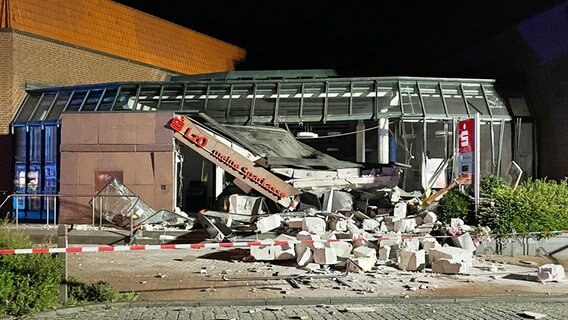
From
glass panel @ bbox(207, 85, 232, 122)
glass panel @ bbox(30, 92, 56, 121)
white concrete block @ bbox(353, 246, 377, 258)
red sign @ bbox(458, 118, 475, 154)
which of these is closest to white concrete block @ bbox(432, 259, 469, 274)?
white concrete block @ bbox(353, 246, 377, 258)

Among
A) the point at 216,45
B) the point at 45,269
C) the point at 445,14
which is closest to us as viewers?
the point at 45,269

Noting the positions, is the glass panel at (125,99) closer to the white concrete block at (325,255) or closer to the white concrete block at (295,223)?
the white concrete block at (295,223)

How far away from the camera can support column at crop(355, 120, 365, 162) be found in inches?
941

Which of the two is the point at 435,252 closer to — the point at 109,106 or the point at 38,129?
the point at 109,106

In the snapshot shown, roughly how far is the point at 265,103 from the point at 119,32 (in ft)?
37.1

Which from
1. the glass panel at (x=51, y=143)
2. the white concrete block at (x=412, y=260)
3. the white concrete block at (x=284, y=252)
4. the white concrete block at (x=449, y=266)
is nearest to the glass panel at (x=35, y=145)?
the glass panel at (x=51, y=143)

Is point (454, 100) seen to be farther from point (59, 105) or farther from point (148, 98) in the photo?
point (59, 105)

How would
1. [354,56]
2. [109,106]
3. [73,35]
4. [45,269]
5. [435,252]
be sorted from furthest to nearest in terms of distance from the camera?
[354,56]
[73,35]
[109,106]
[435,252]
[45,269]

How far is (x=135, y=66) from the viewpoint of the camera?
3186 cm

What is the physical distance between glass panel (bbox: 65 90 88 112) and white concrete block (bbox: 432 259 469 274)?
16.5 metres

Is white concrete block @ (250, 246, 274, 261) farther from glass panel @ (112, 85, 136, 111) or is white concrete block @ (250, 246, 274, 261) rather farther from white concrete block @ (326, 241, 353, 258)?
glass panel @ (112, 85, 136, 111)

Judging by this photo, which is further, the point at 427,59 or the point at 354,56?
the point at 354,56

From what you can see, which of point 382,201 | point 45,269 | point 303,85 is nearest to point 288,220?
point 382,201

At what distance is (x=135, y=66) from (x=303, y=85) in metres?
11.2
